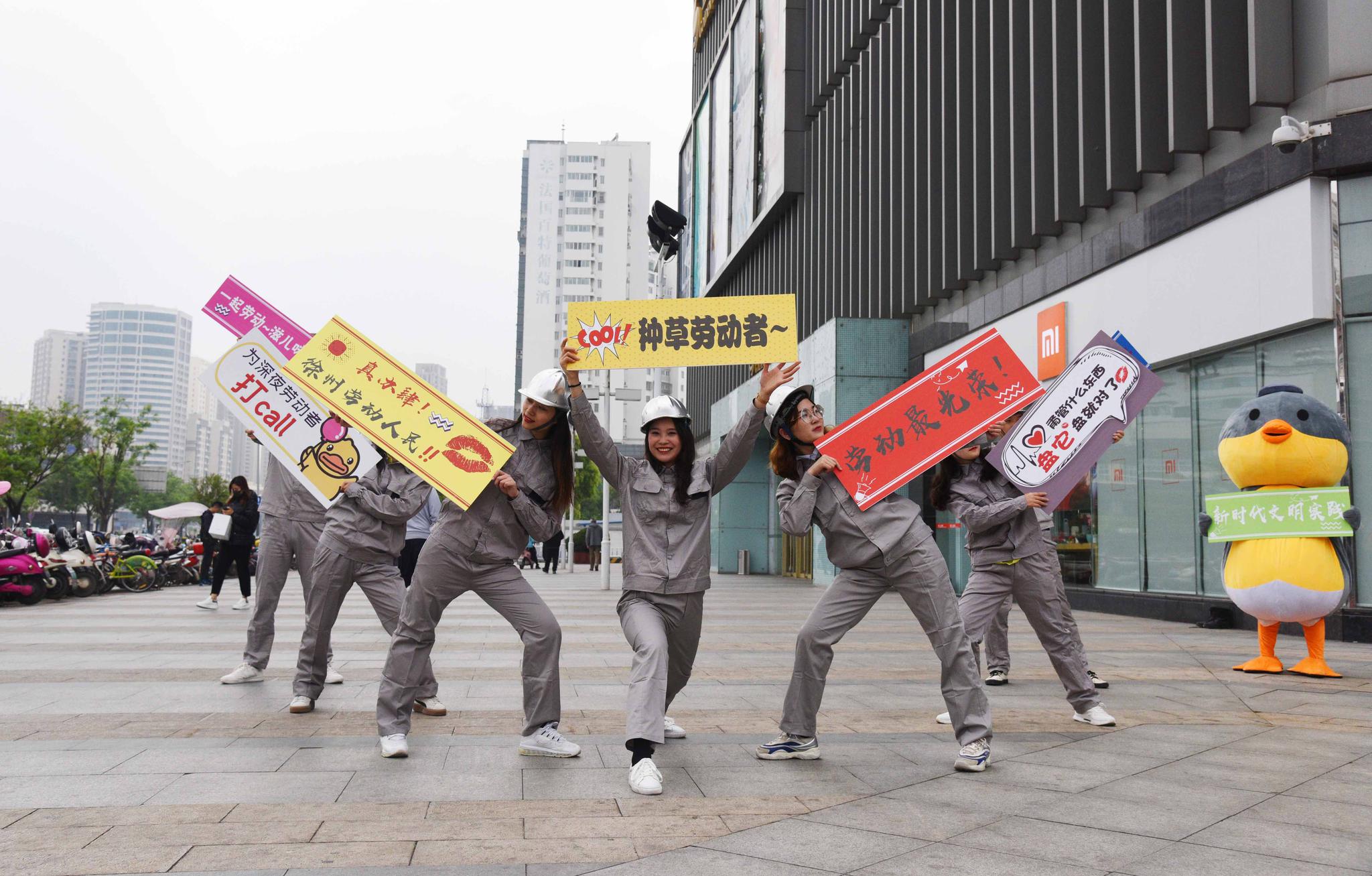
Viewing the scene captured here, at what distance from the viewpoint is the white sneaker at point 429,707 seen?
20.0 ft

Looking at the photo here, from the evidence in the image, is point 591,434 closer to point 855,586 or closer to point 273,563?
point 855,586

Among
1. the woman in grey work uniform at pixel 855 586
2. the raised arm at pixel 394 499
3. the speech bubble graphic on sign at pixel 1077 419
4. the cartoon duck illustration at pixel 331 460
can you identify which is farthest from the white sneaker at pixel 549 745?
the speech bubble graphic on sign at pixel 1077 419

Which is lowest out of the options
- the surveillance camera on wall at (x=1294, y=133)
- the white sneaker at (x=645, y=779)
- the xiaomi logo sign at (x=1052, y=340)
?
the white sneaker at (x=645, y=779)

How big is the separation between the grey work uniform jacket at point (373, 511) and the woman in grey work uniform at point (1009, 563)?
3.11 m

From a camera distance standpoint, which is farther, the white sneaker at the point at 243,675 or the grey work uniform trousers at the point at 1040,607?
the white sneaker at the point at 243,675

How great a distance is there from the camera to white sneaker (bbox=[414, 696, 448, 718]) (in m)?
6.09

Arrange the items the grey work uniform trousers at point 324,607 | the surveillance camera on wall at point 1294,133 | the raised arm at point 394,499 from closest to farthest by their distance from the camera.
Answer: the raised arm at point 394,499 < the grey work uniform trousers at point 324,607 < the surveillance camera on wall at point 1294,133

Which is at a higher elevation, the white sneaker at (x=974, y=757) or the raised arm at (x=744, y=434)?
the raised arm at (x=744, y=434)

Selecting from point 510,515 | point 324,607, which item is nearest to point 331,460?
point 324,607

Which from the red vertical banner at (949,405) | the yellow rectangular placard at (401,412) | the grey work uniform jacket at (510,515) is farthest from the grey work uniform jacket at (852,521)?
the yellow rectangular placard at (401,412)

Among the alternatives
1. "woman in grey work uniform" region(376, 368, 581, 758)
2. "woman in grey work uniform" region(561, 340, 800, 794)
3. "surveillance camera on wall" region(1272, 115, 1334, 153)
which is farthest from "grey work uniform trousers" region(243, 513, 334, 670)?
"surveillance camera on wall" region(1272, 115, 1334, 153)

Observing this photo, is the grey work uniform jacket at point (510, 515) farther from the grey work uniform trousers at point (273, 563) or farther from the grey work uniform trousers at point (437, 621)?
the grey work uniform trousers at point (273, 563)

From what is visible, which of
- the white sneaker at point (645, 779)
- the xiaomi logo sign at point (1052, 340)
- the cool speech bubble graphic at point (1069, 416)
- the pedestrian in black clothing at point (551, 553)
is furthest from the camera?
the pedestrian in black clothing at point (551, 553)

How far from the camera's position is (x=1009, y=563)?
6.21 meters
